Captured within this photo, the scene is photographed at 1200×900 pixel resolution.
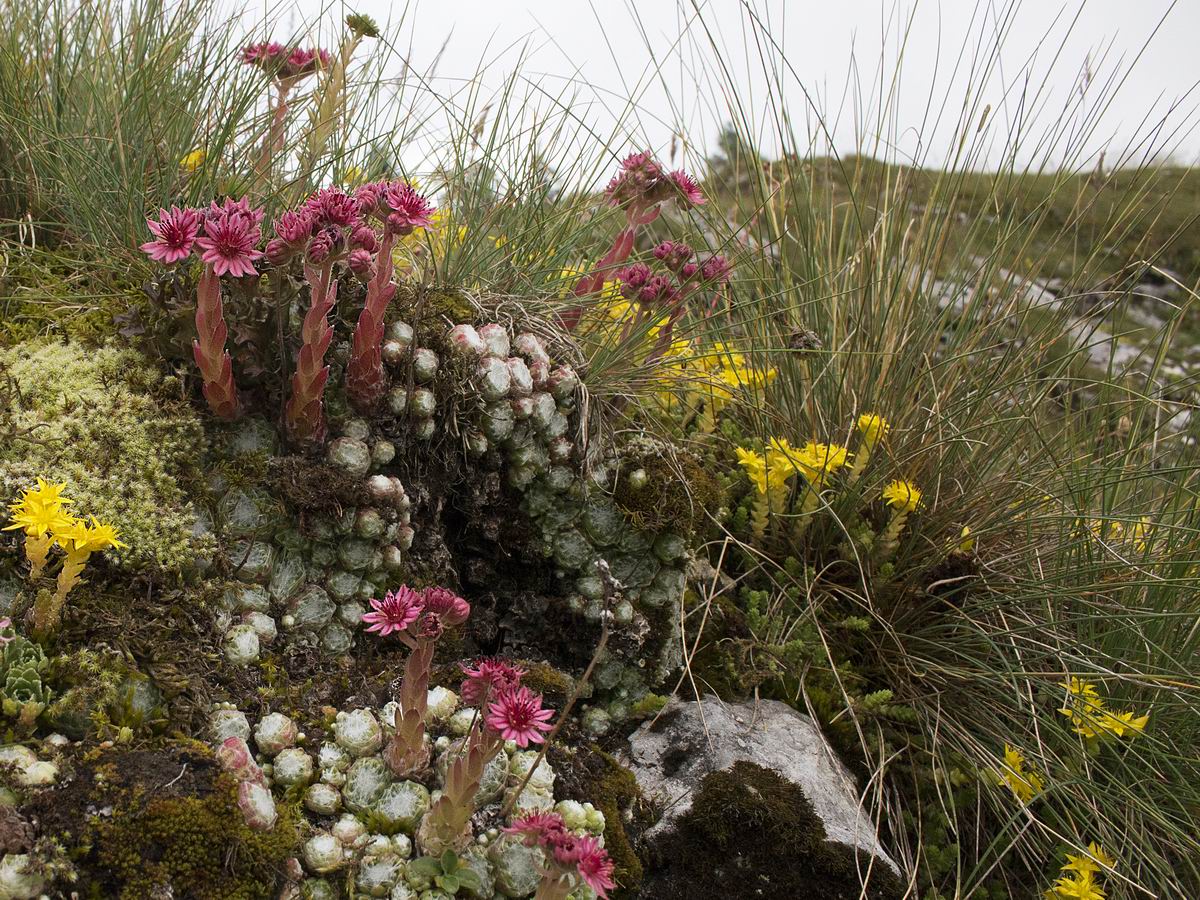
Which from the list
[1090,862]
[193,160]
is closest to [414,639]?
[1090,862]

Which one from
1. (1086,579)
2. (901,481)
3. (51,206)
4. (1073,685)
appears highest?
(51,206)

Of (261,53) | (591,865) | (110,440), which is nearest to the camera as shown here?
(591,865)

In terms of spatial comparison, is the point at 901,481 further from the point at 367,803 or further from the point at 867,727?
the point at 367,803

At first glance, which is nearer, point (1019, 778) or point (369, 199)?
point (369, 199)

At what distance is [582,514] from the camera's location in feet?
9.05

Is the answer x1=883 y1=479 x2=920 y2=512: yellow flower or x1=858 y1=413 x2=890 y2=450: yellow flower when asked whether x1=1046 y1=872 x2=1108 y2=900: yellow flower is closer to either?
x1=883 y1=479 x2=920 y2=512: yellow flower

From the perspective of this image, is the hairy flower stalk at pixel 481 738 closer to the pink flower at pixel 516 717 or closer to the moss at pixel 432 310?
the pink flower at pixel 516 717

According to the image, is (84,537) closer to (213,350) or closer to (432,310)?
(213,350)

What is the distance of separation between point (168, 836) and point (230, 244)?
1.10m

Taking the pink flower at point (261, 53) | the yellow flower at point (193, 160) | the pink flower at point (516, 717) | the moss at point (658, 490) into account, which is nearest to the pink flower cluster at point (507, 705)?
the pink flower at point (516, 717)

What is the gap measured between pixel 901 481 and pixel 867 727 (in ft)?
2.43

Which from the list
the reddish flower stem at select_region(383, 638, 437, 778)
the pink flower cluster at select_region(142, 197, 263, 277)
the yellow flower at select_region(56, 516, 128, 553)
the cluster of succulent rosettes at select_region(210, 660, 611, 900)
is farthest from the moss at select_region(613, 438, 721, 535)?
the yellow flower at select_region(56, 516, 128, 553)

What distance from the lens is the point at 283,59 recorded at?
10.1ft

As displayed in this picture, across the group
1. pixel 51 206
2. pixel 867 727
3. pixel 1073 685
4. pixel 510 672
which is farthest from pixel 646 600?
pixel 51 206
